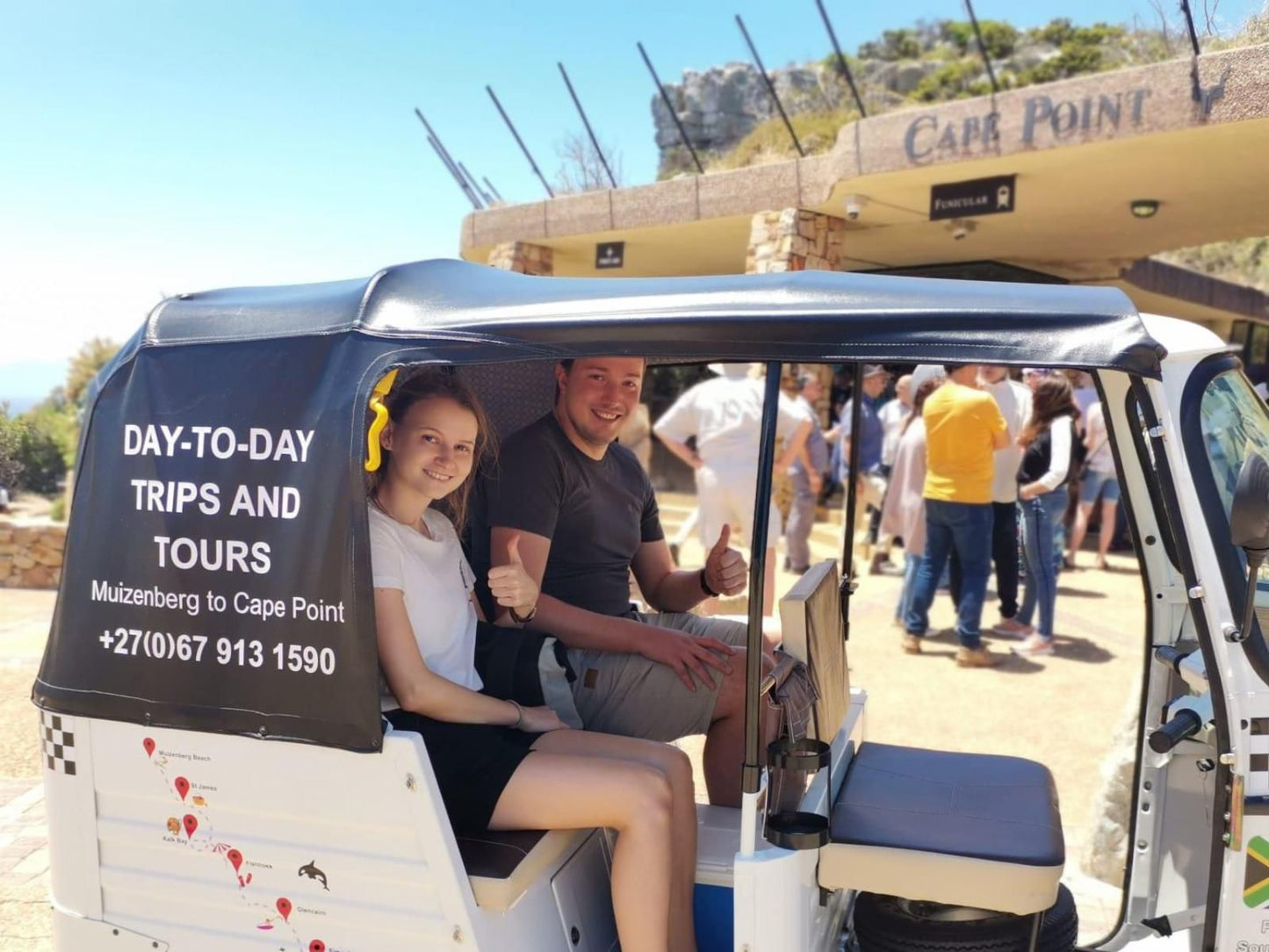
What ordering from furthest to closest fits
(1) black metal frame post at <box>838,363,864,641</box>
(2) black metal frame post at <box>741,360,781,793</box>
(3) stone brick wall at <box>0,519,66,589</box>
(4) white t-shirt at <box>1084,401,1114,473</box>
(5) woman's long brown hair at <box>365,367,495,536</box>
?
(3) stone brick wall at <box>0,519,66,589</box>, (4) white t-shirt at <box>1084,401,1114,473</box>, (1) black metal frame post at <box>838,363,864,641</box>, (5) woman's long brown hair at <box>365,367,495,536</box>, (2) black metal frame post at <box>741,360,781,793</box>

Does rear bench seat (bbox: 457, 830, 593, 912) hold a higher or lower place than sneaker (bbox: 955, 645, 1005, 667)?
higher

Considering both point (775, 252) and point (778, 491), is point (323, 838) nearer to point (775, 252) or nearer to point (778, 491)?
point (778, 491)

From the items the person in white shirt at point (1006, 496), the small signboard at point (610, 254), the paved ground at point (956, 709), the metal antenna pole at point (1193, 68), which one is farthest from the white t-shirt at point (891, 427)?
the small signboard at point (610, 254)

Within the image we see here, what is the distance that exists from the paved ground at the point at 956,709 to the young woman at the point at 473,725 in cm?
189

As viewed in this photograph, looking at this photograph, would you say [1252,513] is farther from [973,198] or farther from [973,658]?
[973,198]

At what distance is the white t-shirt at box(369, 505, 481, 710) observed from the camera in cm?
224

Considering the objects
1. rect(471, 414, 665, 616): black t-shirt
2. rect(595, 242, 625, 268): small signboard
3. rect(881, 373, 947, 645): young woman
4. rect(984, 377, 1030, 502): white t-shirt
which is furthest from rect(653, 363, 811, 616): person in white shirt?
rect(595, 242, 625, 268): small signboard

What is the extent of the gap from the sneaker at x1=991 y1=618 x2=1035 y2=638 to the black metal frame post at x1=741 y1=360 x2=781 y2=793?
18.4 feet

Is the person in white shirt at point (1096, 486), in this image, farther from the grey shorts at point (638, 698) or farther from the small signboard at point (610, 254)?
the grey shorts at point (638, 698)

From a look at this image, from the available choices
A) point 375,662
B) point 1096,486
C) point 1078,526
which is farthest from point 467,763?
point 1078,526

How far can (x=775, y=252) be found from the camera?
9680 millimetres

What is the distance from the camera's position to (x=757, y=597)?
75.8 inches

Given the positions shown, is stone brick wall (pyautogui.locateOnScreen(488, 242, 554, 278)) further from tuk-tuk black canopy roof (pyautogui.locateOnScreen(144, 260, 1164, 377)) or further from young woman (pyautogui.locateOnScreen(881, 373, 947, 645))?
tuk-tuk black canopy roof (pyautogui.locateOnScreen(144, 260, 1164, 377))

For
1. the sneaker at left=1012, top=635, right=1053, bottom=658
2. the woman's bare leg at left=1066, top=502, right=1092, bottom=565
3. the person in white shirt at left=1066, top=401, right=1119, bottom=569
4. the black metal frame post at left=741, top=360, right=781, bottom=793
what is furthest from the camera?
the woman's bare leg at left=1066, top=502, right=1092, bottom=565
